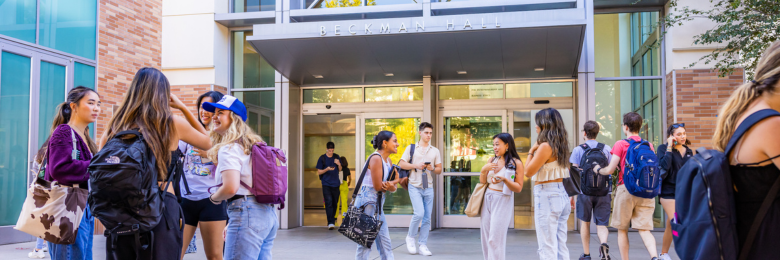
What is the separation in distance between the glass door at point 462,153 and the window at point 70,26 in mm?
6602

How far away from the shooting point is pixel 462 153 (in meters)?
10.5

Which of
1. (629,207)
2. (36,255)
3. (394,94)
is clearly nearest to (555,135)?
(629,207)

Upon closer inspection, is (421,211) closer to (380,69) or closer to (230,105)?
(380,69)

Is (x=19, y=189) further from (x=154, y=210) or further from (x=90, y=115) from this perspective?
(x=154, y=210)

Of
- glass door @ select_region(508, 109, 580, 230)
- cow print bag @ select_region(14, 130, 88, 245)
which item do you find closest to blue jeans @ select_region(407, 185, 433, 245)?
glass door @ select_region(508, 109, 580, 230)

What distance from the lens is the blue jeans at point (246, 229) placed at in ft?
11.7

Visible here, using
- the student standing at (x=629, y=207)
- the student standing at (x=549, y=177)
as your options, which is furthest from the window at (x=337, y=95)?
the student standing at (x=549, y=177)

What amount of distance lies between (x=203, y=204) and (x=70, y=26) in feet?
23.3

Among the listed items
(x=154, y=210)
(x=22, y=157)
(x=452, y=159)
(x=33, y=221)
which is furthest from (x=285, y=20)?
(x=154, y=210)

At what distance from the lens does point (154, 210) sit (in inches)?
104

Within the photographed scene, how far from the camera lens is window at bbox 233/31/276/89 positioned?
10914 millimetres

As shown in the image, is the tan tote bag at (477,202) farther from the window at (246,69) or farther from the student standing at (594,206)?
the window at (246,69)

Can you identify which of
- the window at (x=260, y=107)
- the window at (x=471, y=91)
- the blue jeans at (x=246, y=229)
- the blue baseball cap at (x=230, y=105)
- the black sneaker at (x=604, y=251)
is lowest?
the black sneaker at (x=604, y=251)

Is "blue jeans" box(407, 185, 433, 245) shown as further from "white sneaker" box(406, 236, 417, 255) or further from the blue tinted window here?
the blue tinted window
